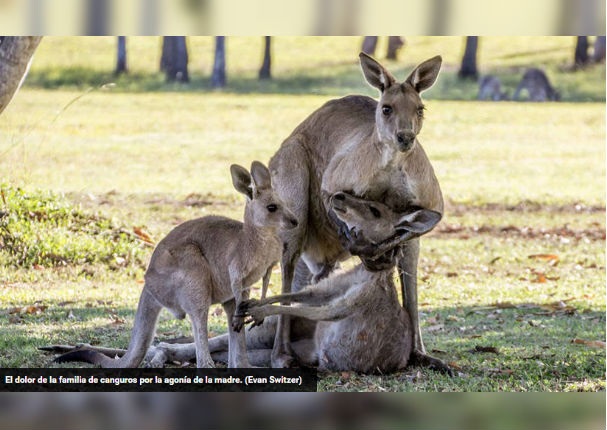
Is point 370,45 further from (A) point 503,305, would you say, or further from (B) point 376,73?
(B) point 376,73

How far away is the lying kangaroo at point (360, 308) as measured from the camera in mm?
5492

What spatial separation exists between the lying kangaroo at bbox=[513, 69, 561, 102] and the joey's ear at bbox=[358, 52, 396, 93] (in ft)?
52.3

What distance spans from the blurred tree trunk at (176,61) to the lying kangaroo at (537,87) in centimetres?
729

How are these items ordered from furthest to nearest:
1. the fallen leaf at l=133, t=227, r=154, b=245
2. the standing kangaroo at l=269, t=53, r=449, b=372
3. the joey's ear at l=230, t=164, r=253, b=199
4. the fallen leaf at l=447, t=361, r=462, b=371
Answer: the fallen leaf at l=133, t=227, r=154, b=245, the fallen leaf at l=447, t=361, r=462, b=371, the standing kangaroo at l=269, t=53, r=449, b=372, the joey's ear at l=230, t=164, r=253, b=199

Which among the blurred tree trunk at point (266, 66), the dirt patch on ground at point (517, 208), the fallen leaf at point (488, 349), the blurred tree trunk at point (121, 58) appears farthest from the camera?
the blurred tree trunk at point (266, 66)

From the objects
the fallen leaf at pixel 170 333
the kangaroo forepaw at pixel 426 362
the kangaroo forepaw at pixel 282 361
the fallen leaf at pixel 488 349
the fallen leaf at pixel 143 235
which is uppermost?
the kangaroo forepaw at pixel 282 361

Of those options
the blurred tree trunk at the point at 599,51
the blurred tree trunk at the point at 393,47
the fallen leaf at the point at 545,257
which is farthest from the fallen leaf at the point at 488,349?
the blurred tree trunk at the point at 599,51

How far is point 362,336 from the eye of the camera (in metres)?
5.54

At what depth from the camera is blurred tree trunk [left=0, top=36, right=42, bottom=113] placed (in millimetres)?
7395

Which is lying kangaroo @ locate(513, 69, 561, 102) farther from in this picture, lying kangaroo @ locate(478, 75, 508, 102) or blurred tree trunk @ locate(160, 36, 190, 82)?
blurred tree trunk @ locate(160, 36, 190, 82)

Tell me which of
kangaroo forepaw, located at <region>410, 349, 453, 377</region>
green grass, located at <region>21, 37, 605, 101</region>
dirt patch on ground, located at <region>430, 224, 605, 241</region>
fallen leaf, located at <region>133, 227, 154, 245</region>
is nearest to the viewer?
kangaroo forepaw, located at <region>410, 349, 453, 377</region>

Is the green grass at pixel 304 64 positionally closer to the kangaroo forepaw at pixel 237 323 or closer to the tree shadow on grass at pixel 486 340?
the tree shadow on grass at pixel 486 340

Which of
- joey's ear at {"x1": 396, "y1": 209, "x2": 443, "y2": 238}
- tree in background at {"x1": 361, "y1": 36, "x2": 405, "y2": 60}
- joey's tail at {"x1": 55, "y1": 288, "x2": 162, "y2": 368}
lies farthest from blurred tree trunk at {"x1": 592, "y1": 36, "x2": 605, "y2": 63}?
joey's tail at {"x1": 55, "y1": 288, "x2": 162, "y2": 368}

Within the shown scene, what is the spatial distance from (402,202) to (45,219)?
5.21 metres
